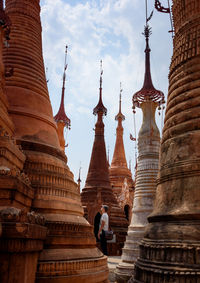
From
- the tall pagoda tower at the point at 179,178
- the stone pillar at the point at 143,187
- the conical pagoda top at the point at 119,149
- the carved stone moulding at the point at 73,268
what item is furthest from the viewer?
the conical pagoda top at the point at 119,149

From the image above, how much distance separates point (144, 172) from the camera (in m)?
9.99

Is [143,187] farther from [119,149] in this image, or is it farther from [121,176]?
[119,149]

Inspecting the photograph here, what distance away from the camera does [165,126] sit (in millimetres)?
4629

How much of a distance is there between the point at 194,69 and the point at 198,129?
1005mm

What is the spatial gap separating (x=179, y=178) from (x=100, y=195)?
14.4 meters

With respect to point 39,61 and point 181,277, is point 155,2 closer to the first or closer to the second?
point 39,61

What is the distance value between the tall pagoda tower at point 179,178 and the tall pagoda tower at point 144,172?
498cm

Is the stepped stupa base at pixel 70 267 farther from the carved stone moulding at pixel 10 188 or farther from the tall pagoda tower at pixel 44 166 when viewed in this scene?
the carved stone moulding at pixel 10 188

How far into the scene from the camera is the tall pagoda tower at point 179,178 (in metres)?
3.29

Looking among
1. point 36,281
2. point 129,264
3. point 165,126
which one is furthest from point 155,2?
point 129,264

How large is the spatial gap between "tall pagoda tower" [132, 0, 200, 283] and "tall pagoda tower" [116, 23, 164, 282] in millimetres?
4984

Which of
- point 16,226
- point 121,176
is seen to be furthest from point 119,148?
point 16,226

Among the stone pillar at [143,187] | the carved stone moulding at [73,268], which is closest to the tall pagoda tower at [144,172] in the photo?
the stone pillar at [143,187]

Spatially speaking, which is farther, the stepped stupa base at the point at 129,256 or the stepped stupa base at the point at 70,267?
the stepped stupa base at the point at 129,256
